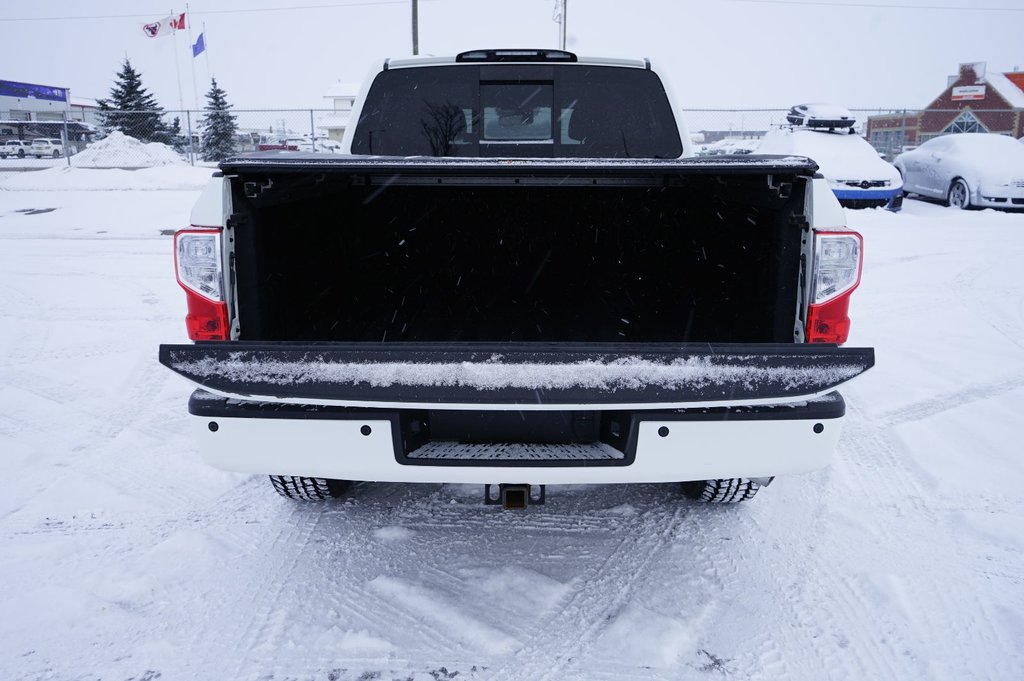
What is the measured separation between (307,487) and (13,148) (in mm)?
35698

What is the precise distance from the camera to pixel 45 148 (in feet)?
103

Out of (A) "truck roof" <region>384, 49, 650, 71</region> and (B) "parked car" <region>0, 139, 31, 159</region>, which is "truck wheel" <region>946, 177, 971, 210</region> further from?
(B) "parked car" <region>0, 139, 31, 159</region>

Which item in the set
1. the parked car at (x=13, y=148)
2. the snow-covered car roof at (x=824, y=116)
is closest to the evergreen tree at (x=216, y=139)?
the parked car at (x=13, y=148)

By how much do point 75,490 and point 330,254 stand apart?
159 cm

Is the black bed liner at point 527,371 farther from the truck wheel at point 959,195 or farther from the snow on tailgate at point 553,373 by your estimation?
the truck wheel at point 959,195

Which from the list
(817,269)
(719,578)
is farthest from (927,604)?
(817,269)

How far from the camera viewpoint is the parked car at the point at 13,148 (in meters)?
30.2

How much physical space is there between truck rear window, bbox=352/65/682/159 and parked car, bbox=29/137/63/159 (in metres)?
32.7

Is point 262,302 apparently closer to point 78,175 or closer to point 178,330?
point 178,330

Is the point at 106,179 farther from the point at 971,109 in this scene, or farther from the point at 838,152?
the point at 971,109

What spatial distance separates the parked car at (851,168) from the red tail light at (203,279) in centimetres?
1200

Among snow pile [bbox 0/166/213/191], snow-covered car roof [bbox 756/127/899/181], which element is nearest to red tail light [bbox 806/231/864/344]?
snow-covered car roof [bbox 756/127/899/181]

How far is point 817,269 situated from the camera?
223 centimetres

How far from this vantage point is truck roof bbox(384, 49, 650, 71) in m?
3.79
